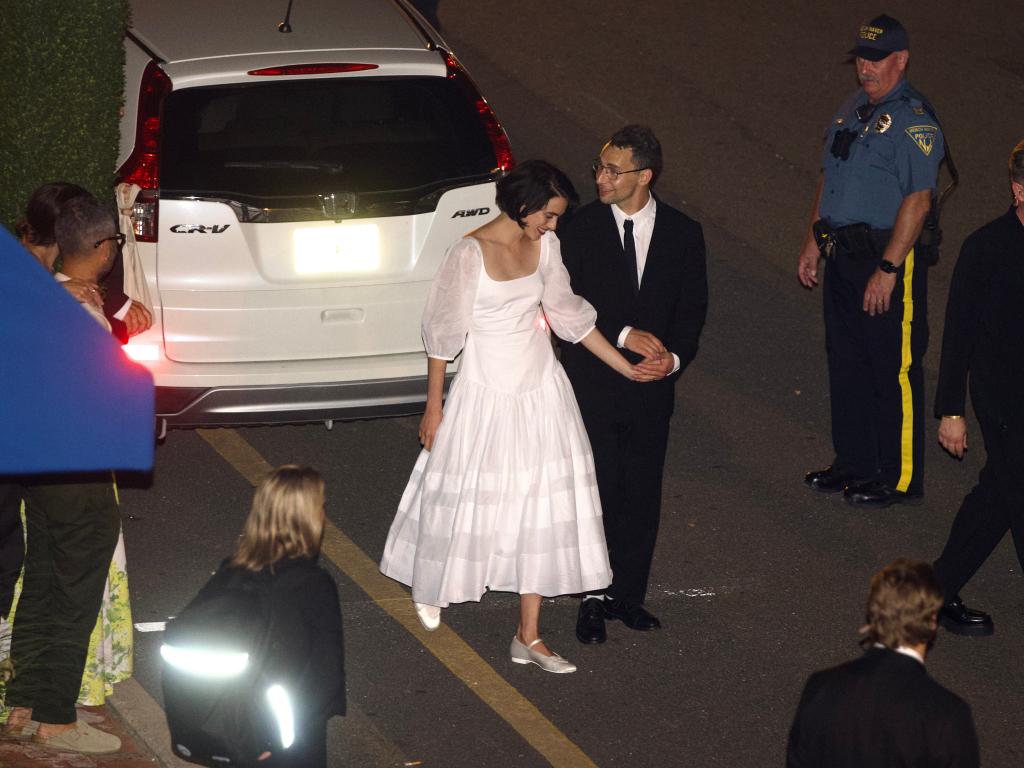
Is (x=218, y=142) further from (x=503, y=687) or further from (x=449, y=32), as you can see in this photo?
(x=449, y=32)

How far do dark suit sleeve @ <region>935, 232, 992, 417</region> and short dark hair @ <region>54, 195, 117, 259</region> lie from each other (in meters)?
3.22

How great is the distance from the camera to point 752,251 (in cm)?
1110

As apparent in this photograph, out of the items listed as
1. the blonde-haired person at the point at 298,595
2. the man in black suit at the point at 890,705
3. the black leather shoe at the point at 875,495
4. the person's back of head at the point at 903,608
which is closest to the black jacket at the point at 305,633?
the blonde-haired person at the point at 298,595

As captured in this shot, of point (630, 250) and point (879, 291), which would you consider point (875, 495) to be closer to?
point (879, 291)

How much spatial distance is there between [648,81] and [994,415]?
802 cm

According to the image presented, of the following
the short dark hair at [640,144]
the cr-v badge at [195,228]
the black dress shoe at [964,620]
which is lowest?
the black dress shoe at [964,620]

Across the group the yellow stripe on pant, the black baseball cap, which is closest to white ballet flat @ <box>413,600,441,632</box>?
the yellow stripe on pant

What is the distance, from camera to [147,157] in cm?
732

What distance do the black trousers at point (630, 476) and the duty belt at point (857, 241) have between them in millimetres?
1780

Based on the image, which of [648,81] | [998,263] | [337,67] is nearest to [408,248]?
[337,67]

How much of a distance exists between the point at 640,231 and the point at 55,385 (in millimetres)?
3341

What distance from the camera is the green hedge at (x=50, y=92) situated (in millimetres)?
6809

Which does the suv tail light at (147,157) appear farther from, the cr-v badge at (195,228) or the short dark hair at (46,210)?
the short dark hair at (46,210)

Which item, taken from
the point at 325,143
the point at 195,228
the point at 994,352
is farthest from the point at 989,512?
the point at 195,228
